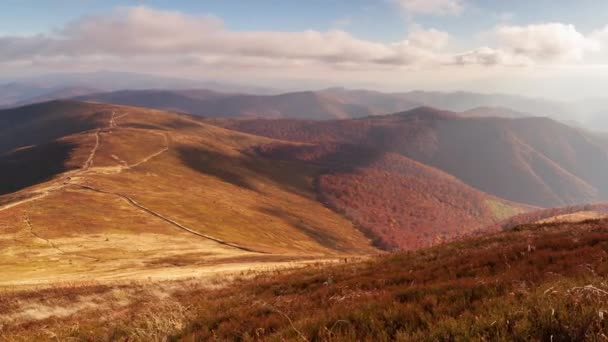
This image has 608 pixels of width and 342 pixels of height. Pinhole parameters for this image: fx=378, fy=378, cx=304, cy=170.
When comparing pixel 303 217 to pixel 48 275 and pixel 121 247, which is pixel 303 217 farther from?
pixel 48 275

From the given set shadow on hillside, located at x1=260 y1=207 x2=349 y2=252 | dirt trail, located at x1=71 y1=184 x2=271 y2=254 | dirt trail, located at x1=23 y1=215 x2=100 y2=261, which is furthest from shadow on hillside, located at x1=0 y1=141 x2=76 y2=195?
dirt trail, located at x1=23 y1=215 x2=100 y2=261

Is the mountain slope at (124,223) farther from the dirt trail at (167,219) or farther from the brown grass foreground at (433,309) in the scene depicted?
the brown grass foreground at (433,309)

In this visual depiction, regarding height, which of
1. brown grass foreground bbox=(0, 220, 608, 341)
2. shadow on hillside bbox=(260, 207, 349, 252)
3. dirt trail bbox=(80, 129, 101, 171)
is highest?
brown grass foreground bbox=(0, 220, 608, 341)

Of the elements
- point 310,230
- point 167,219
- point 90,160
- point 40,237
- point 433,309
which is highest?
point 433,309

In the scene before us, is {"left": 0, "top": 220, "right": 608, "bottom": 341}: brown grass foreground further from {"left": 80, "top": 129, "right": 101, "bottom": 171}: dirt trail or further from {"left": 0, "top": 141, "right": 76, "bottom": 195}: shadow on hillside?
{"left": 0, "top": 141, "right": 76, "bottom": 195}: shadow on hillside

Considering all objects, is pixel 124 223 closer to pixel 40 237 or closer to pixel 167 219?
pixel 167 219

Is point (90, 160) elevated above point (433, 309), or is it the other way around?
point (433, 309)

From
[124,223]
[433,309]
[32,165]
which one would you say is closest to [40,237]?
[124,223]
